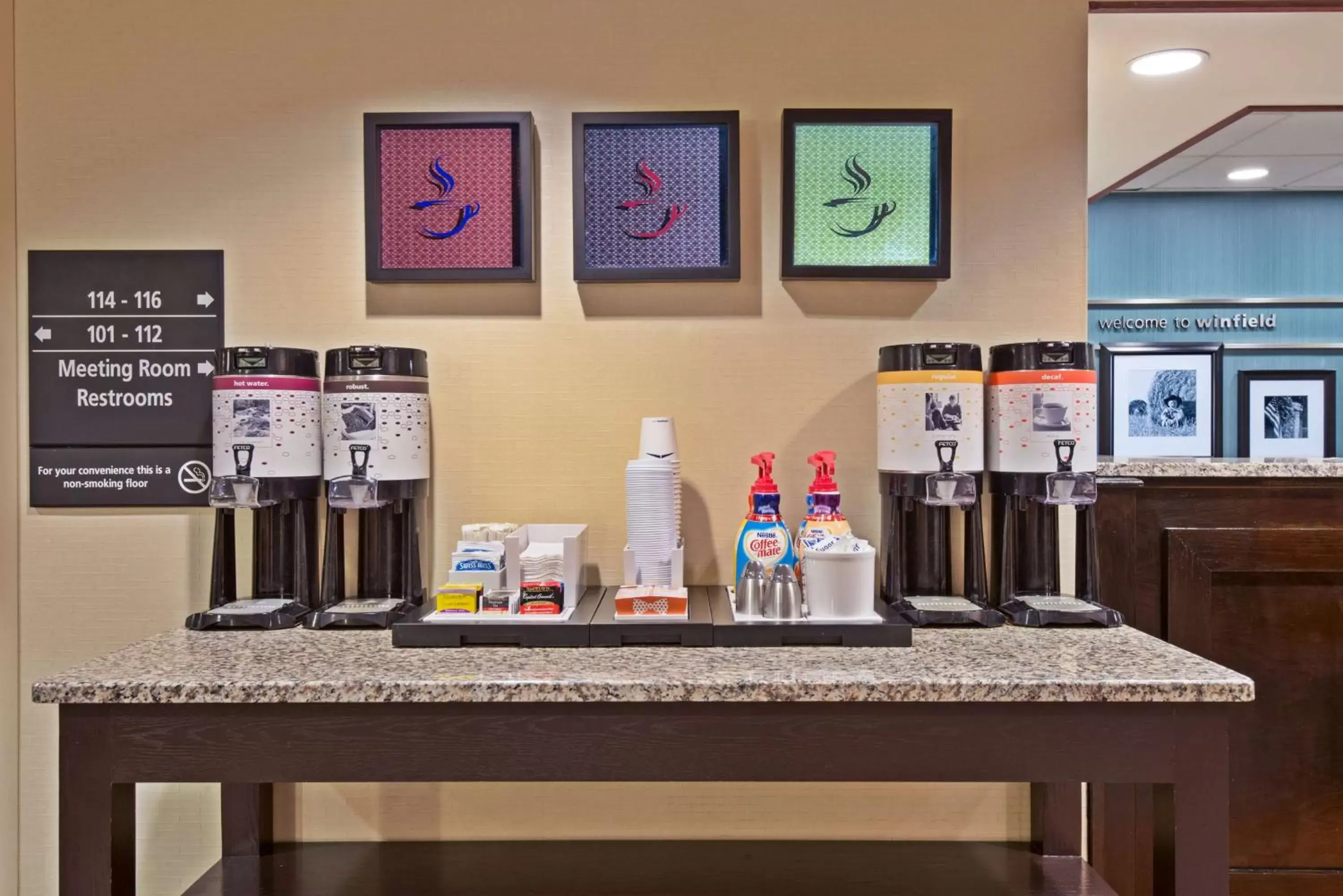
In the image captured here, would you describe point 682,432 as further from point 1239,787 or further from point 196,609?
point 1239,787

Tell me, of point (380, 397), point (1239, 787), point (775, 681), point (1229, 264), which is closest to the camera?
point (775, 681)

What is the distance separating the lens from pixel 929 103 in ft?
5.53

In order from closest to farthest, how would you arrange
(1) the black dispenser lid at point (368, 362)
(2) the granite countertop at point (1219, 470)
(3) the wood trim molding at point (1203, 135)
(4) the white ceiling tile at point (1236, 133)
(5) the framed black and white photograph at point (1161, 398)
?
(1) the black dispenser lid at point (368, 362), (2) the granite countertop at point (1219, 470), (3) the wood trim molding at point (1203, 135), (4) the white ceiling tile at point (1236, 133), (5) the framed black and white photograph at point (1161, 398)

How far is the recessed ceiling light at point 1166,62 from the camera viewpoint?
2146 mm

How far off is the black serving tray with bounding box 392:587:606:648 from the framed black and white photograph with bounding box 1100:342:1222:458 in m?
3.27

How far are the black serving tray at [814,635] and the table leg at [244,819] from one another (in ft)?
3.24

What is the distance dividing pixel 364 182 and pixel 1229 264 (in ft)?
13.2

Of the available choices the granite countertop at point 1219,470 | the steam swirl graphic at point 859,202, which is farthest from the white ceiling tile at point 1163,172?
the steam swirl graphic at point 859,202

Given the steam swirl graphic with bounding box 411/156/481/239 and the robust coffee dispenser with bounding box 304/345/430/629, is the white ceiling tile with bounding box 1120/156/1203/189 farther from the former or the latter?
the robust coffee dispenser with bounding box 304/345/430/629

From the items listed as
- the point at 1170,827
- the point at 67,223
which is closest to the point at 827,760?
the point at 1170,827

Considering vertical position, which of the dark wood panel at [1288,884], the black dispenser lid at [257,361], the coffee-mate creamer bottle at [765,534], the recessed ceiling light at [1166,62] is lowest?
the dark wood panel at [1288,884]

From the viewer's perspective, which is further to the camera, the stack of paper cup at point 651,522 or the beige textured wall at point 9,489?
the beige textured wall at point 9,489

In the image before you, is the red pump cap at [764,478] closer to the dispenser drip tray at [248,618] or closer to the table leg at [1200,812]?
the table leg at [1200,812]

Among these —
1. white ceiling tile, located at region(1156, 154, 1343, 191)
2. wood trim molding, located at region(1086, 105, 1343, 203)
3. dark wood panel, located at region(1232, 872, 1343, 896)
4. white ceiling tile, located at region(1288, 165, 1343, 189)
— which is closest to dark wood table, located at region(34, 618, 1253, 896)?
dark wood panel, located at region(1232, 872, 1343, 896)
